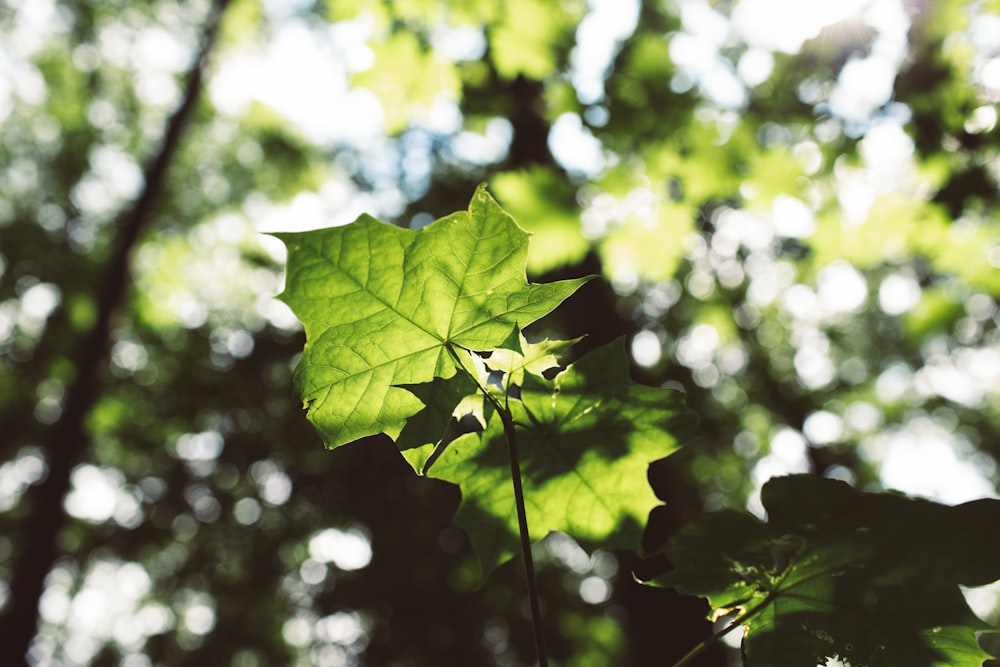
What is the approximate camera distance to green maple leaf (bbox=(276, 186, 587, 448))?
3.24ft

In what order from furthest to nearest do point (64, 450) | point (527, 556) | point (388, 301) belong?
point (64, 450) → point (388, 301) → point (527, 556)

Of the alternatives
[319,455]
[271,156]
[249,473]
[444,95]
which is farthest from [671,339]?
[271,156]

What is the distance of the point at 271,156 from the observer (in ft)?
44.5

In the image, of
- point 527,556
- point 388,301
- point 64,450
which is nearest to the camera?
point 527,556

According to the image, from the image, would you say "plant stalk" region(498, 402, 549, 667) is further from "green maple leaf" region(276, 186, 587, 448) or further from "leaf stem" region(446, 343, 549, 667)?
"green maple leaf" region(276, 186, 587, 448)

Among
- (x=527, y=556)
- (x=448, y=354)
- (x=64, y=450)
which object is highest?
(x=448, y=354)

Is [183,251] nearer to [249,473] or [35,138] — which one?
[35,138]

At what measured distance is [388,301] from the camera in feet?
3.34

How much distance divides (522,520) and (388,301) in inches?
16.1

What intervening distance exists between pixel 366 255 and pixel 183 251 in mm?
14768

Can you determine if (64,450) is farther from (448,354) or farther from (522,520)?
(522,520)

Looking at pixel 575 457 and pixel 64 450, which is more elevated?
pixel 575 457

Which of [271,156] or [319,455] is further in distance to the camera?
[271,156]

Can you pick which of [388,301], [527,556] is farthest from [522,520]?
[388,301]
